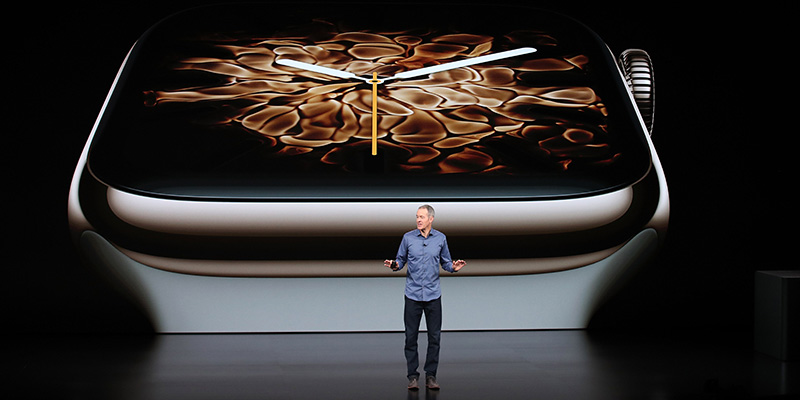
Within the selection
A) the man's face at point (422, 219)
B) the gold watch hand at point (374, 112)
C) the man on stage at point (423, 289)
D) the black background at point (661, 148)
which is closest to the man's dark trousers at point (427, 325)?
the man on stage at point (423, 289)

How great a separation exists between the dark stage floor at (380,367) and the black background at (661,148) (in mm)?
164

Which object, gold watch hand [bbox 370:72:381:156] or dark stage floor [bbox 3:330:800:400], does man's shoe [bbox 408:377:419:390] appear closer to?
dark stage floor [bbox 3:330:800:400]

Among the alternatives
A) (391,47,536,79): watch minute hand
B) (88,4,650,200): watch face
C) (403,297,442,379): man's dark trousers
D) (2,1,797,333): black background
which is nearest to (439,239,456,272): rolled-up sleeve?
(403,297,442,379): man's dark trousers

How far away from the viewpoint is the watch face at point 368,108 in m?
3.28

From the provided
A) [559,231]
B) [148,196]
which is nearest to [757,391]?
[559,231]

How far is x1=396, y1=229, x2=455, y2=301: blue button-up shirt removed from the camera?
8.61 feet

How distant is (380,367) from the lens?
2967 mm

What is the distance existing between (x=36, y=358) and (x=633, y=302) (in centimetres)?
262

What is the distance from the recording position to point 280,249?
3248 mm

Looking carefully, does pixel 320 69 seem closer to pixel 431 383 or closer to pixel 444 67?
pixel 444 67

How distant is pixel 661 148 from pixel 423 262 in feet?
5.58

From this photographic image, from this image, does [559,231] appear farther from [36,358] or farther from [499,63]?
[36,358]

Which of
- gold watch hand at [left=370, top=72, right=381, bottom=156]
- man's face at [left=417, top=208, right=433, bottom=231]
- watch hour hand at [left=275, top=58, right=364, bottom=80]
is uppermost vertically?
watch hour hand at [left=275, top=58, right=364, bottom=80]

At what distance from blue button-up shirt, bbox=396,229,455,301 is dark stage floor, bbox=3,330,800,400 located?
34 cm
